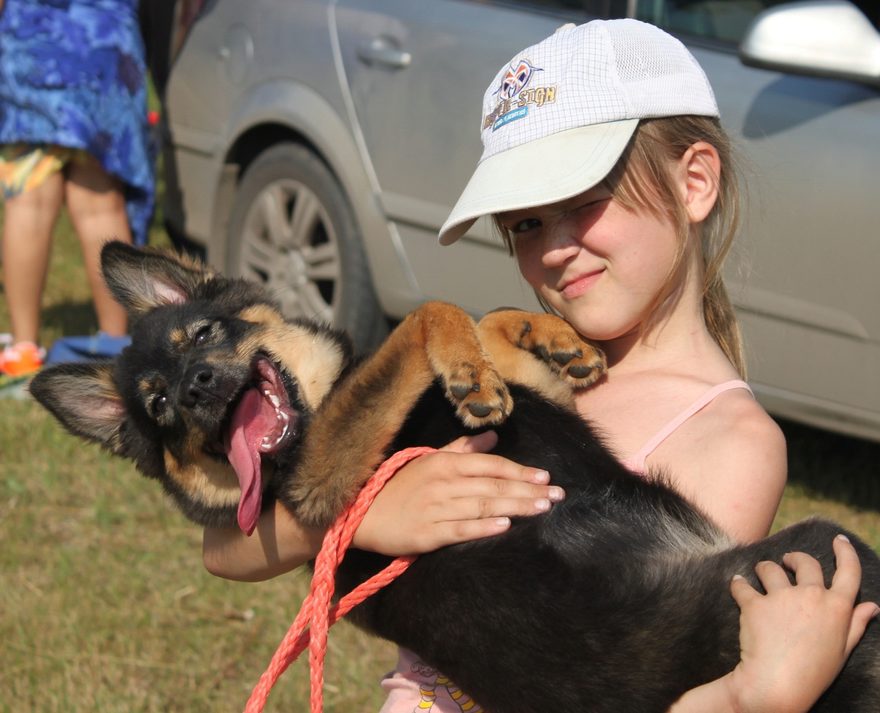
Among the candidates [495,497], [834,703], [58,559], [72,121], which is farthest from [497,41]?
[834,703]

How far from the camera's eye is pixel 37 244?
6.34 m

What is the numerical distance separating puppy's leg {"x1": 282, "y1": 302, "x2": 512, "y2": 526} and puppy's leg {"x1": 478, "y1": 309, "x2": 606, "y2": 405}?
126 mm

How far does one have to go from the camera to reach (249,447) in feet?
9.29

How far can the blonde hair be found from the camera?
7.73 ft

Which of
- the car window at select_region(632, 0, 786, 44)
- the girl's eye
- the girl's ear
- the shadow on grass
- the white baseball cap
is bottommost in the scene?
the shadow on grass

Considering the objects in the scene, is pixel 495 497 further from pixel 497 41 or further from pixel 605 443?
pixel 497 41

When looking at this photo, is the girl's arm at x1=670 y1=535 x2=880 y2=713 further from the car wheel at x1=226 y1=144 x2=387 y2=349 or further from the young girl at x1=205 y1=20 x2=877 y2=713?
the car wheel at x1=226 y1=144 x2=387 y2=349

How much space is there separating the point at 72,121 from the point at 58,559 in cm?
248

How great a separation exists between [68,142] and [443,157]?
2123 mm

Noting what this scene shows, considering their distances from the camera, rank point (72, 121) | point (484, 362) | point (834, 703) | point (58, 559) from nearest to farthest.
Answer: point (834, 703)
point (484, 362)
point (58, 559)
point (72, 121)

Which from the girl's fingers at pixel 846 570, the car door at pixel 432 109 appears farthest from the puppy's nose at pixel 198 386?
the car door at pixel 432 109

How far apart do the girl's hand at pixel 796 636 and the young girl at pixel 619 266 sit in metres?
0.10

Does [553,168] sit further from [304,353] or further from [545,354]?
[304,353]

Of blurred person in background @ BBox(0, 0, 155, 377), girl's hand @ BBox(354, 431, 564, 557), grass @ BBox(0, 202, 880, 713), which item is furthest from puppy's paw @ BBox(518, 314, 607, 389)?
blurred person in background @ BBox(0, 0, 155, 377)
